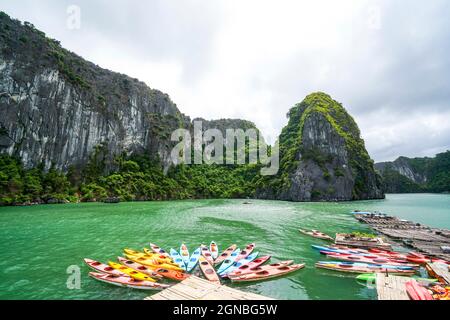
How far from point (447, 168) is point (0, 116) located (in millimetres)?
193635

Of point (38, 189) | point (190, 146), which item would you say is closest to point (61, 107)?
point (38, 189)

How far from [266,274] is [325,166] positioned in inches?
3039

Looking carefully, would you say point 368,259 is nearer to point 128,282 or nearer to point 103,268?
point 128,282

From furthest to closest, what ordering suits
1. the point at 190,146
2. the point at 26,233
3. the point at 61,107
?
the point at 190,146
the point at 61,107
the point at 26,233

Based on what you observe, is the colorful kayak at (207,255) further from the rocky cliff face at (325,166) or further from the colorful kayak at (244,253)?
the rocky cliff face at (325,166)

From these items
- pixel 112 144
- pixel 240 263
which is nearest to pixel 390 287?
pixel 240 263

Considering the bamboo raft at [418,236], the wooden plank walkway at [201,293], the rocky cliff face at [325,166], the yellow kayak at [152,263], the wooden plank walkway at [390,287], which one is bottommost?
the bamboo raft at [418,236]

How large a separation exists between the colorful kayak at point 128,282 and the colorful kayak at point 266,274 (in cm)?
310

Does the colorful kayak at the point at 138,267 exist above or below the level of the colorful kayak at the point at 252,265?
above

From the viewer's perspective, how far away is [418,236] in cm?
2036

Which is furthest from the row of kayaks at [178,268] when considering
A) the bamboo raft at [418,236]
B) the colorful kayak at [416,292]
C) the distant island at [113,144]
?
the distant island at [113,144]

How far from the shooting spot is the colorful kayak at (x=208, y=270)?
405 inches

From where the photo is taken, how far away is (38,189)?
172ft
